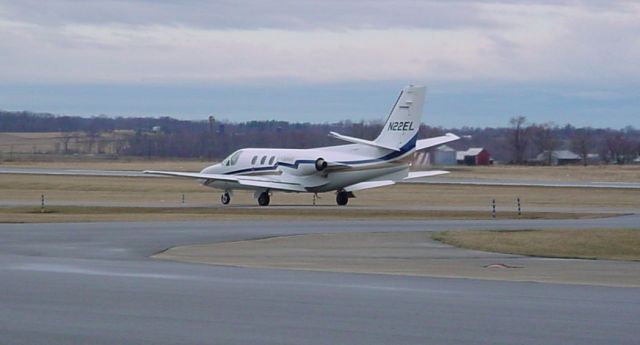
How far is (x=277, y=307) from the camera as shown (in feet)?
52.5

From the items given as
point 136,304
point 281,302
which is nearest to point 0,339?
point 136,304

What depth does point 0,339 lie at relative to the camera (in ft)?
43.1

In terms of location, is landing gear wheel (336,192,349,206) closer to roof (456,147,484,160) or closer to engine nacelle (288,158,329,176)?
engine nacelle (288,158,329,176)

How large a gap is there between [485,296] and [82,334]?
652cm

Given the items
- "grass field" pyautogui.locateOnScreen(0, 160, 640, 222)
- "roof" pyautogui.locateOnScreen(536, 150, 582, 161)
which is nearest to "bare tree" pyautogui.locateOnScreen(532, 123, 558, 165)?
"roof" pyautogui.locateOnScreen(536, 150, 582, 161)

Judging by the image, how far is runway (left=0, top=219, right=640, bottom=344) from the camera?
13414 mm

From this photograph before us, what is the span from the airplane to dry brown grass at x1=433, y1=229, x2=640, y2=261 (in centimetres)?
1750

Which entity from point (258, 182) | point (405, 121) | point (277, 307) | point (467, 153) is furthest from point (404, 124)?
point (467, 153)

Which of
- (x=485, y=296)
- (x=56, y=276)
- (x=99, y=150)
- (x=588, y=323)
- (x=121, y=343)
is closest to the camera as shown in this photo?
(x=121, y=343)

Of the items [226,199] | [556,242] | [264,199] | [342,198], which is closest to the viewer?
[556,242]

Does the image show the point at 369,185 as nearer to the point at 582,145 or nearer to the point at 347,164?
the point at 347,164

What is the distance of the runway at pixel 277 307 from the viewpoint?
13.4 metres

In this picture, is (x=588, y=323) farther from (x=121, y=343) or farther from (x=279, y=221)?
(x=279, y=221)

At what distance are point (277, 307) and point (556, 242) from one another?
14.2m
